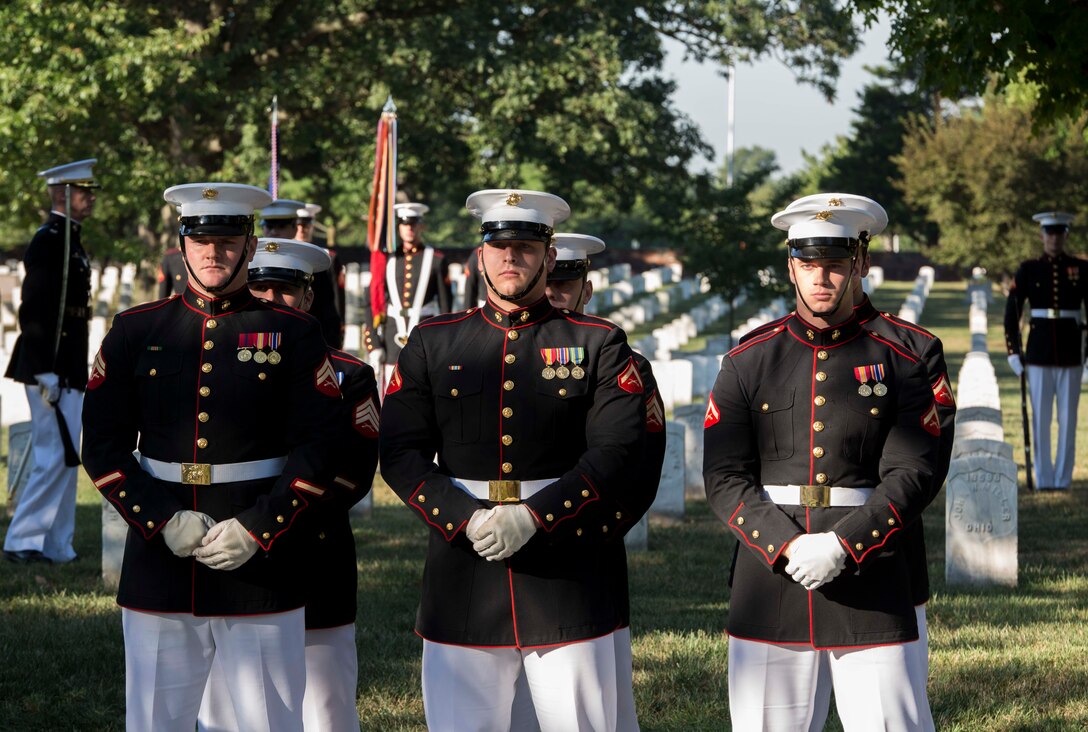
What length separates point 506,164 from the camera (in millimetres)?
30719

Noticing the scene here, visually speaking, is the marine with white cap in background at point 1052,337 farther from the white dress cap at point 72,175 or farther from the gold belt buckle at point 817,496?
the gold belt buckle at point 817,496

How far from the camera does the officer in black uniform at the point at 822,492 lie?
480 centimetres

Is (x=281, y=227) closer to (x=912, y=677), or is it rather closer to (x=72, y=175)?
(x=72, y=175)

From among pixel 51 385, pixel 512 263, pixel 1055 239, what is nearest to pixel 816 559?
pixel 512 263

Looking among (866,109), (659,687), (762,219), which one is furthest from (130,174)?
(866,109)

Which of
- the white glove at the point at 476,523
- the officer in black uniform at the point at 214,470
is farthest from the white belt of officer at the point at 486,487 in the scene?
the officer in black uniform at the point at 214,470

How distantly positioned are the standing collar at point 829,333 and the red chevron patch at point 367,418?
152 cm

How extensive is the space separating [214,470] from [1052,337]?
9.88 meters

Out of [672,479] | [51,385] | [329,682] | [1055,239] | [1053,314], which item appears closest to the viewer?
[329,682]

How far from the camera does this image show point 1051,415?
13.4m

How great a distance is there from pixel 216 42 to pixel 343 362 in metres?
23.2

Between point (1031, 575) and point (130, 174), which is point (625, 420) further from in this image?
point (130, 174)

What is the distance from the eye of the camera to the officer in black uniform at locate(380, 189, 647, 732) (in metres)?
4.70

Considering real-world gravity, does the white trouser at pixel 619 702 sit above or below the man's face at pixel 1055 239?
below
